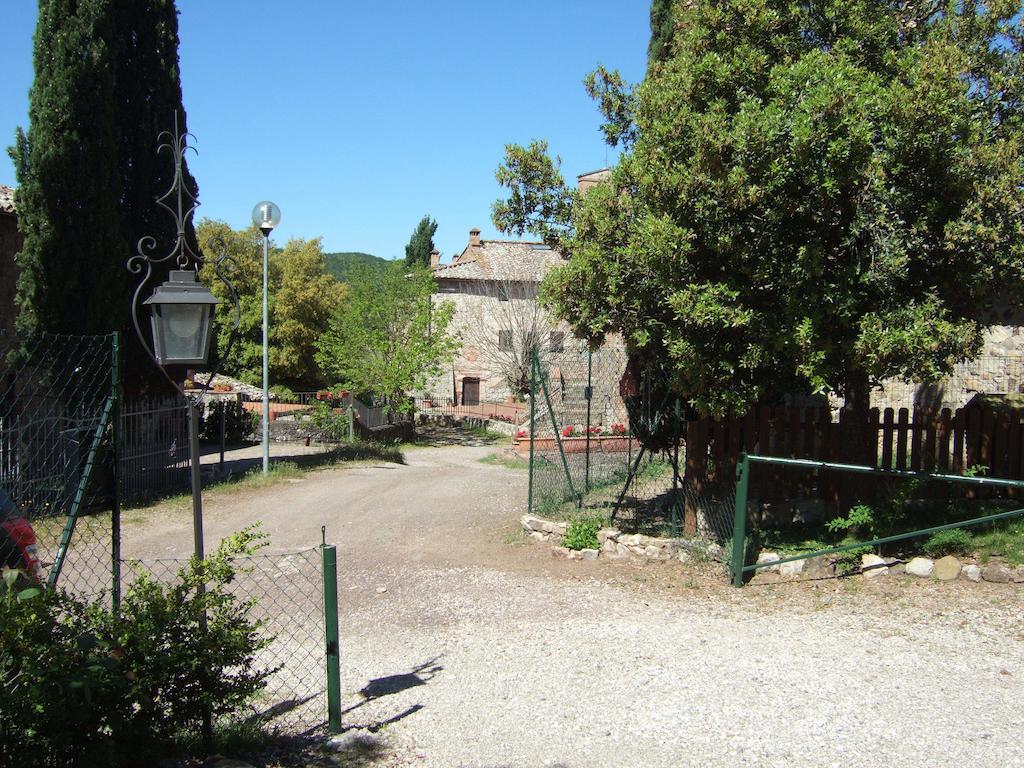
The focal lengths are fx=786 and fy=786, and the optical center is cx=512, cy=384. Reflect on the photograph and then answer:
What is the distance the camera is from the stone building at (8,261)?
14758 mm

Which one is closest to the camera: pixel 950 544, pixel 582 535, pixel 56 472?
pixel 950 544

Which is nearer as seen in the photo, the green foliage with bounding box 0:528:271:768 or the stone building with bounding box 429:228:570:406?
the green foliage with bounding box 0:528:271:768

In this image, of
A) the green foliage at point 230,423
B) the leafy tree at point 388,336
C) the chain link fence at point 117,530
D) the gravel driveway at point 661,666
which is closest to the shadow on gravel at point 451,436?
the leafy tree at point 388,336

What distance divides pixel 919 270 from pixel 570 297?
3695mm

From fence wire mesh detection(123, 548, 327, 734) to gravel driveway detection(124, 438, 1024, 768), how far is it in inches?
11.0

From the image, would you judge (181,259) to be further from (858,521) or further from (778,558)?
(858,521)

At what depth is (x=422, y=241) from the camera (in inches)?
2037

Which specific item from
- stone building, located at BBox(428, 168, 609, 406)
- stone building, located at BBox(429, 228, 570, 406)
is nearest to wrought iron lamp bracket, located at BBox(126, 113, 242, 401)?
stone building, located at BBox(428, 168, 609, 406)

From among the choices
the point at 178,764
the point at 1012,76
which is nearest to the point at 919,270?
Answer: the point at 1012,76

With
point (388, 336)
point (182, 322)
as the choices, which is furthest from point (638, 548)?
point (388, 336)

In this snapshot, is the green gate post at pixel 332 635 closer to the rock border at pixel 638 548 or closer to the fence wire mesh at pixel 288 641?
the fence wire mesh at pixel 288 641

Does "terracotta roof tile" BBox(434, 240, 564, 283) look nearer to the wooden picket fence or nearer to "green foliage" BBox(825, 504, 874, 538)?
the wooden picket fence

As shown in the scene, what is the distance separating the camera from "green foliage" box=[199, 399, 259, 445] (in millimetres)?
23766

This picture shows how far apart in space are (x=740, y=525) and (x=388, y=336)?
749 inches
